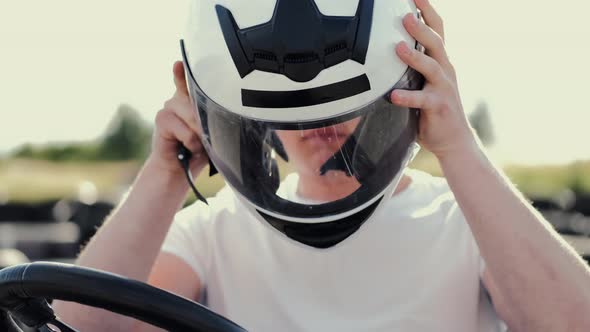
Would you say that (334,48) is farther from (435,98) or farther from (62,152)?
(62,152)

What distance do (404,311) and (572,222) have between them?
7.20 m

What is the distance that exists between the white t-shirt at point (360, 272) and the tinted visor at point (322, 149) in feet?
0.60

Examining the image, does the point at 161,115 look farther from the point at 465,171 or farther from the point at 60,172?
the point at 60,172

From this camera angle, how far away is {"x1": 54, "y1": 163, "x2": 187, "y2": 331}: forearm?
199 cm

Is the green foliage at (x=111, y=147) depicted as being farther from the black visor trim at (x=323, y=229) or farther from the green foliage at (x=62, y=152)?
the black visor trim at (x=323, y=229)

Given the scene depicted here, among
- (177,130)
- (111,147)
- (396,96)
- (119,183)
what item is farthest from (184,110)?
(111,147)

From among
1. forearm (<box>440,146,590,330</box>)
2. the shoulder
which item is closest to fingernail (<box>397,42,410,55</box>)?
forearm (<box>440,146,590,330</box>)

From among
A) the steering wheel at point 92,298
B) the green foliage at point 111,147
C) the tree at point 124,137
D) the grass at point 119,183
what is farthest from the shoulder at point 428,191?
the tree at point 124,137

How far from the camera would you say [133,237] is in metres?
2.05

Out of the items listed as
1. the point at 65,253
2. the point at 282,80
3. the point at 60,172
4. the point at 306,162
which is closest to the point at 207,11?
the point at 282,80

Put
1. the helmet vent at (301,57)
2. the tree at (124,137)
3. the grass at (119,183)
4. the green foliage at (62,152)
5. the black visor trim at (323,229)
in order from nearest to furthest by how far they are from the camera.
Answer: the helmet vent at (301,57) → the black visor trim at (323,229) → the grass at (119,183) → the green foliage at (62,152) → the tree at (124,137)

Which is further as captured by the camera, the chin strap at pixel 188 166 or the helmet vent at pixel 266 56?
the chin strap at pixel 188 166

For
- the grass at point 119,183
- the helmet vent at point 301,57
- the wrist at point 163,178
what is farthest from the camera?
the grass at point 119,183

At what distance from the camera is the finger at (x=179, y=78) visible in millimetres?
1983
